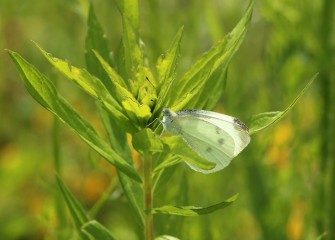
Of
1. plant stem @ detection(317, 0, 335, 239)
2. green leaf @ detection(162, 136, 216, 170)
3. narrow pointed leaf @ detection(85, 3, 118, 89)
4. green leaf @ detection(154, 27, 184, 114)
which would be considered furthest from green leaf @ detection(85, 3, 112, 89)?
plant stem @ detection(317, 0, 335, 239)

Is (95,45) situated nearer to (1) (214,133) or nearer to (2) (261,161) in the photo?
(1) (214,133)

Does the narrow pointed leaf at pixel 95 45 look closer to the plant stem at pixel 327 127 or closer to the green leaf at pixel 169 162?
the green leaf at pixel 169 162

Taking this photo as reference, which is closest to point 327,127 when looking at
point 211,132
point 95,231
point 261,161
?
point 261,161

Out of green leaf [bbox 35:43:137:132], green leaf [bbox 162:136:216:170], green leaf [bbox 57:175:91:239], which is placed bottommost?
green leaf [bbox 57:175:91:239]

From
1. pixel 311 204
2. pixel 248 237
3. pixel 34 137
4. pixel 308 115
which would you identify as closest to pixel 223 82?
pixel 311 204

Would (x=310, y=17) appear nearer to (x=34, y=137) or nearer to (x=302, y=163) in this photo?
(x=302, y=163)

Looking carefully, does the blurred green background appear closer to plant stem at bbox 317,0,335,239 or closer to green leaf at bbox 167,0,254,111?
plant stem at bbox 317,0,335,239
